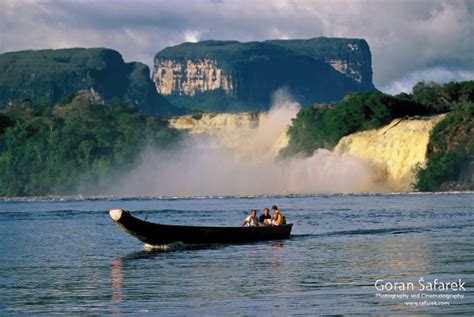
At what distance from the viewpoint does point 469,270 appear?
37.0 metres

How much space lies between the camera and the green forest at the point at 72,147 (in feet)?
529

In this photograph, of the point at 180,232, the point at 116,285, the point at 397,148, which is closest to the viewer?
the point at 116,285

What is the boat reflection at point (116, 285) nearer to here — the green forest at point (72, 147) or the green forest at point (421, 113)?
the green forest at point (421, 113)

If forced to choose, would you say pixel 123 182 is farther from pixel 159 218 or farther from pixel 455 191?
pixel 159 218

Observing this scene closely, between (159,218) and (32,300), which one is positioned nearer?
(32,300)

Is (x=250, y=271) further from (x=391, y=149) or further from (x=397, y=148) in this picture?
(x=391, y=149)

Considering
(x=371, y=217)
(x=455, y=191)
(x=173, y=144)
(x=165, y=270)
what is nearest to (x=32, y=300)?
(x=165, y=270)

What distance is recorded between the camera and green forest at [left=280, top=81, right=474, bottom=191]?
12138 centimetres

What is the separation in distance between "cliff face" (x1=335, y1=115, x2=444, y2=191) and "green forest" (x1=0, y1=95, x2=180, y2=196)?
38.0 metres

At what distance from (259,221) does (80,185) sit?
107341 millimetres

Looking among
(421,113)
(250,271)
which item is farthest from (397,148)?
(250,271)

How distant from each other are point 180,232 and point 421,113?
3833 inches

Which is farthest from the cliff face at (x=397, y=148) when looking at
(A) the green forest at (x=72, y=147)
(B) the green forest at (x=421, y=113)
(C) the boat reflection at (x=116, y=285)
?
(C) the boat reflection at (x=116, y=285)

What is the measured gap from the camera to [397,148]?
5108 inches
